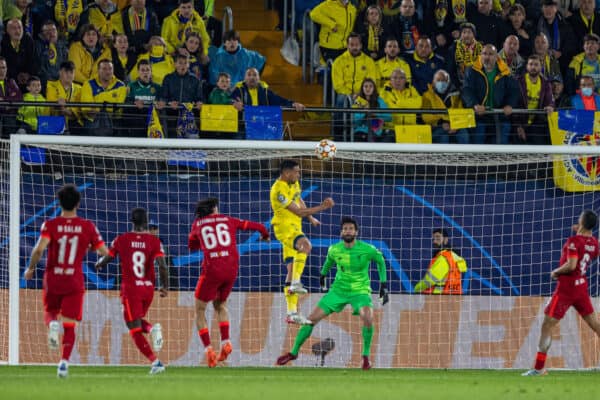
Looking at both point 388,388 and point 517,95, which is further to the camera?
point 517,95

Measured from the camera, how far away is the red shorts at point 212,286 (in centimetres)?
1466

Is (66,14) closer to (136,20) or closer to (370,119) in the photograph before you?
(136,20)

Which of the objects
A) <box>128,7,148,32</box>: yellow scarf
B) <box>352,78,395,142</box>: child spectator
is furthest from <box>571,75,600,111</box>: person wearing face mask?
<box>128,7,148,32</box>: yellow scarf

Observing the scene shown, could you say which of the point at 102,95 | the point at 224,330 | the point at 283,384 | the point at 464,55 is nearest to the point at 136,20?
the point at 102,95

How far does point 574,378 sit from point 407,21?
7961 mm

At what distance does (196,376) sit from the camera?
13.1m

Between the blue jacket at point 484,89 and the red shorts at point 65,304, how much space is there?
8.16 meters

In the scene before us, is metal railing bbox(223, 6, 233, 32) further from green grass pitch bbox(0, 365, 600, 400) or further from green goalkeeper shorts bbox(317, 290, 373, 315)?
green grass pitch bbox(0, 365, 600, 400)

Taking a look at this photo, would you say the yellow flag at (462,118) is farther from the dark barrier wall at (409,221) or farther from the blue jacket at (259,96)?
the blue jacket at (259,96)

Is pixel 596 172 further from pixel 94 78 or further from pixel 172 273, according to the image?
pixel 94 78

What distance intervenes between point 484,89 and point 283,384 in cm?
801

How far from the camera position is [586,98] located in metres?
19.2

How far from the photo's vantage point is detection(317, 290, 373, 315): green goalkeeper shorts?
15.8 meters

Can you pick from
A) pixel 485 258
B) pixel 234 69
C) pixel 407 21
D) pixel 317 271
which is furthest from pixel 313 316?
pixel 407 21
